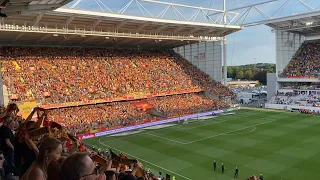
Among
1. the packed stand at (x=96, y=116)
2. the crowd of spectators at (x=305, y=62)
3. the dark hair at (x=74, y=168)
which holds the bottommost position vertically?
the packed stand at (x=96, y=116)

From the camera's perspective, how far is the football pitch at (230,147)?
2069 centimetres

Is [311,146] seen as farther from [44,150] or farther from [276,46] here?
[276,46]

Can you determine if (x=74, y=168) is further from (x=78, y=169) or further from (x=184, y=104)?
(x=184, y=104)

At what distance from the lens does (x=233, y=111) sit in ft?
153

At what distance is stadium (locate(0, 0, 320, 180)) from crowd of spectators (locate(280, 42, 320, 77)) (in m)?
0.19

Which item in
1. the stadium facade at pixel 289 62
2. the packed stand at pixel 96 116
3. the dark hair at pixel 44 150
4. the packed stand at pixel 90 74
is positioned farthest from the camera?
the stadium facade at pixel 289 62

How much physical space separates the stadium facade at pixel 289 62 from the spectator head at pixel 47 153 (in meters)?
45.5

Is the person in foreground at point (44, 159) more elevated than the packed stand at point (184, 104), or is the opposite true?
the person in foreground at point (44, 159)

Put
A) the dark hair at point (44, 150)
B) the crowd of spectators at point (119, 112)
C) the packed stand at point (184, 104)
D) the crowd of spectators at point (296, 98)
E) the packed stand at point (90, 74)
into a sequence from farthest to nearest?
the crowd of spectators at point (296, 98)
the packed stand at point (184, 104)
the packed stand at point (90, 74)
the crowd of spectators at point (119, 112)
the dark hair at point (44, 150)

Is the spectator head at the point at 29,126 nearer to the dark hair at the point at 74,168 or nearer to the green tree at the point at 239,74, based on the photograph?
the dark hair at the point at 74,168

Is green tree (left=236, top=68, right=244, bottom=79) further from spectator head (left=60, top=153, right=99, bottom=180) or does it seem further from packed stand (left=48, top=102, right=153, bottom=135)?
spectator head (left=60, top=153, right=99, bottom=180)

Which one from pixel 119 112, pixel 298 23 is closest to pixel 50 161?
pixel 119 112

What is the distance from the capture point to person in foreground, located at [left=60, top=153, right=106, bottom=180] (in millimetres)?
2715

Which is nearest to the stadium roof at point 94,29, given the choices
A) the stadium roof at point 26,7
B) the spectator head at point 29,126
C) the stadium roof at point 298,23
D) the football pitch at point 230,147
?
the stadium roof at point 298,23
